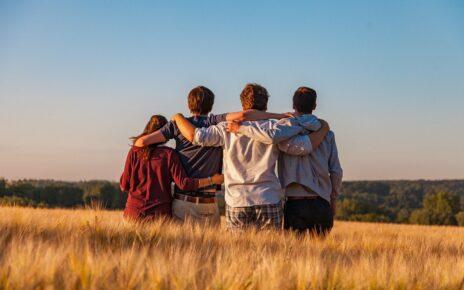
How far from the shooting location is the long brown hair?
714 centimetres

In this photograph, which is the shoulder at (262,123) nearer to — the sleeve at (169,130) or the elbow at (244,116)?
the elbow at (244,116)

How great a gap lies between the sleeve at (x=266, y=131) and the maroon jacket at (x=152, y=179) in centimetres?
92

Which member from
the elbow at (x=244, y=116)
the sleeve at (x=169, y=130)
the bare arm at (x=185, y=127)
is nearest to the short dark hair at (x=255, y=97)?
the elbow at (x=244, y=116)

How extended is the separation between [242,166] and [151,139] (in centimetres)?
112

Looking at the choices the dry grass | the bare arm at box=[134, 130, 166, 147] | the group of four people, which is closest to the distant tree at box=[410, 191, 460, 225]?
the group of four people

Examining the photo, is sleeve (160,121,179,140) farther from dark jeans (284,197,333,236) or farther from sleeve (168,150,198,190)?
dark jeans (284,197,333,236)

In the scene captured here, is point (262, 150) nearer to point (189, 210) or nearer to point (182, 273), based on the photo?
point (189, 210)

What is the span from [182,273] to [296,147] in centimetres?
359

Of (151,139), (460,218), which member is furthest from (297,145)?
(460,218)

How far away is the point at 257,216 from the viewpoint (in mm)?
6715

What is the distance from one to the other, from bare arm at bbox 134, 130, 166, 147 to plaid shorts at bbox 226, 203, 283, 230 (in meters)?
1.15

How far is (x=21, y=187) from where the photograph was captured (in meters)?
50.5

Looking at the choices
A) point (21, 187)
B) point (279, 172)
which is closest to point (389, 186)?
point (21, 187)

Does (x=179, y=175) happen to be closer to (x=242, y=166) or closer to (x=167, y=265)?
(x=242, y=166)
